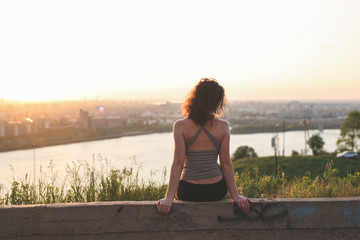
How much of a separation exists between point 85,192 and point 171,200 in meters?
→ 1.46

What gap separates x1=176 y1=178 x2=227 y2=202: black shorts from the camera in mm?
1988

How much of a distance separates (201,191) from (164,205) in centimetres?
24

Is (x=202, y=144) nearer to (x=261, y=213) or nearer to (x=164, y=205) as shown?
(x=164, y=205)

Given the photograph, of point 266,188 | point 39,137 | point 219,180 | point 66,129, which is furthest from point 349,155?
point 66,129

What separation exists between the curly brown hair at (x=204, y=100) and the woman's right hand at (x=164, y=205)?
49 centimetres

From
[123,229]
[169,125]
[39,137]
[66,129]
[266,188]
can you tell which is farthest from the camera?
[169,125]

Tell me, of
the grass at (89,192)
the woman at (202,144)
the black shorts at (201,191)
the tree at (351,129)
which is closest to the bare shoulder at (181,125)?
the woman at (202,144)

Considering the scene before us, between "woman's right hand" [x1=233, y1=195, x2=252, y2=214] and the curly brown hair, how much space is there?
498mm

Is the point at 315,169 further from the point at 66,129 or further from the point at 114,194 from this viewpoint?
the point at 66,129

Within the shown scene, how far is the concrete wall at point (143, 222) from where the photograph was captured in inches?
80.0

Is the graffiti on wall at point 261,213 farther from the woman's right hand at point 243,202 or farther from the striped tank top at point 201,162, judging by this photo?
the striped tank top at point 201,162

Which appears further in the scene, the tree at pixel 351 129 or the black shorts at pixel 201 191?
the tree at pixel 351 129

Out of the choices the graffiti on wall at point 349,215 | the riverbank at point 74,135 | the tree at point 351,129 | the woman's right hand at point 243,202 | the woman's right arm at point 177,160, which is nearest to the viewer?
the woman's right arm at point 177,160

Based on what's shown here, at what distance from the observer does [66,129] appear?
57.6 m
